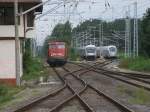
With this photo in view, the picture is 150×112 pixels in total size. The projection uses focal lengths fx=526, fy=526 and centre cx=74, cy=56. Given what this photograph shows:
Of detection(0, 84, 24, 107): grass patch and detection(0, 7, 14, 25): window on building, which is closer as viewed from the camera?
detection(0, 84, 24, 107): grass patch

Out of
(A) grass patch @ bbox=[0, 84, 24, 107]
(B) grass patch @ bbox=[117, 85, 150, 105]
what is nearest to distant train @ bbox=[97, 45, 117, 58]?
(A) grass patch @ bbox=[0, 84, 24, 107]

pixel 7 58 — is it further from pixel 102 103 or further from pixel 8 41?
pixel 102 103

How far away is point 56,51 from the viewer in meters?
67.4

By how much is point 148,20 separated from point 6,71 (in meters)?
41.2

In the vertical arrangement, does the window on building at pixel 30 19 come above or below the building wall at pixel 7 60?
above

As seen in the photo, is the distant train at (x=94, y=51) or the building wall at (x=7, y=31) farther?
the distant train at (x=94, y=51)

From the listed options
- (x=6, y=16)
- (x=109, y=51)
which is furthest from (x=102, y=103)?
(x=109, y=51)

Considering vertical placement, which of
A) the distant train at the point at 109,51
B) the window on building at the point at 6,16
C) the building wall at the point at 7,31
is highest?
the window on building at the point at 6,16

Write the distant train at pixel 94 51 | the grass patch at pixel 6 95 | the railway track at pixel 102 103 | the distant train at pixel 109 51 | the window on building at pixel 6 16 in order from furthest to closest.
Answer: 1. the distant train at pixel 109 51
2. the distant train at pixel 94 51
3. the window on building at pixel 6 16
4. the grass patch at pixel 6 95
5. the railway track at pixel 102 103

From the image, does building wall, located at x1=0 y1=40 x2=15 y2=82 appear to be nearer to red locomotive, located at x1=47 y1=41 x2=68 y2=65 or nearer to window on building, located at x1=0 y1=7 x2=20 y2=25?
window on building, located at x1=0 y1=7 x2=20 y2=25

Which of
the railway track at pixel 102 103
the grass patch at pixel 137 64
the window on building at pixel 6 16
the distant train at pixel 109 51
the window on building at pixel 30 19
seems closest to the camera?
the railway track at pixel 102 103

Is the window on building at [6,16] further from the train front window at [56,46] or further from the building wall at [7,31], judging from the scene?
the train front window at [56,46]

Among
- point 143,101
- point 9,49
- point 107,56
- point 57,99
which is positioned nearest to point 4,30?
point 9,49

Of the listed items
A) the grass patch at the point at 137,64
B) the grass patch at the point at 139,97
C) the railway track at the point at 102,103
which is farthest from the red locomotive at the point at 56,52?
the railway track at the point at 102,103
